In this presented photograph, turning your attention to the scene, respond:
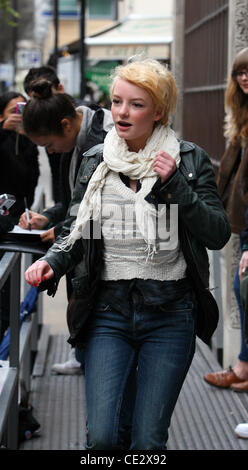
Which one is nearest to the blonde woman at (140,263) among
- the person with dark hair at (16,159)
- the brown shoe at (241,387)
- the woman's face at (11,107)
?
the brown shoe at (241,387)

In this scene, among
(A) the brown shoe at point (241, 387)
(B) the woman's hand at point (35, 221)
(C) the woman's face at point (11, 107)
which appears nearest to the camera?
(B) the woman's hand at point (35, 221)

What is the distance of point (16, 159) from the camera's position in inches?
241

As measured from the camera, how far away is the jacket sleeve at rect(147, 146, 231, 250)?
115 inches

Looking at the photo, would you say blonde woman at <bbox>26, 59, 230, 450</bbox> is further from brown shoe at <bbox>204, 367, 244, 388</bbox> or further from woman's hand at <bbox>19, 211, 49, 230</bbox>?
brown shoe at <bbox>204, 367, 244, 388</bbox>

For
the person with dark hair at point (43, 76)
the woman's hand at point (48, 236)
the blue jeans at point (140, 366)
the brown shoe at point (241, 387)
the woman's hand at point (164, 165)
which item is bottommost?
the brown shoe at point (241, 387)

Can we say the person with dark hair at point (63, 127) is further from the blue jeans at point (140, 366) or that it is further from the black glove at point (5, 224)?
the blue jeans at point (140, 366)

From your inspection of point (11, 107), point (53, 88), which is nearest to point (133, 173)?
point (53, 88)

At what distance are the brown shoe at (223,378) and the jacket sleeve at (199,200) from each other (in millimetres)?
2623

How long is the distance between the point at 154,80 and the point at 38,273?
78 centimetres

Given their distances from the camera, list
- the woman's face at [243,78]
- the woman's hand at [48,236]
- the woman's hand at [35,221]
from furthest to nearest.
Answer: the woman's face at [243,78] < the woman's hand at [35,221] < the woman's hand at [48,236]

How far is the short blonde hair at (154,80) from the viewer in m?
3.03

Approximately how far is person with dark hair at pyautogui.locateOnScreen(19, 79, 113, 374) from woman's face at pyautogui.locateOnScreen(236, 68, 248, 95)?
980mm

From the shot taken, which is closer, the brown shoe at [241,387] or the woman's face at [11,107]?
the brown shoe at [241,387]
